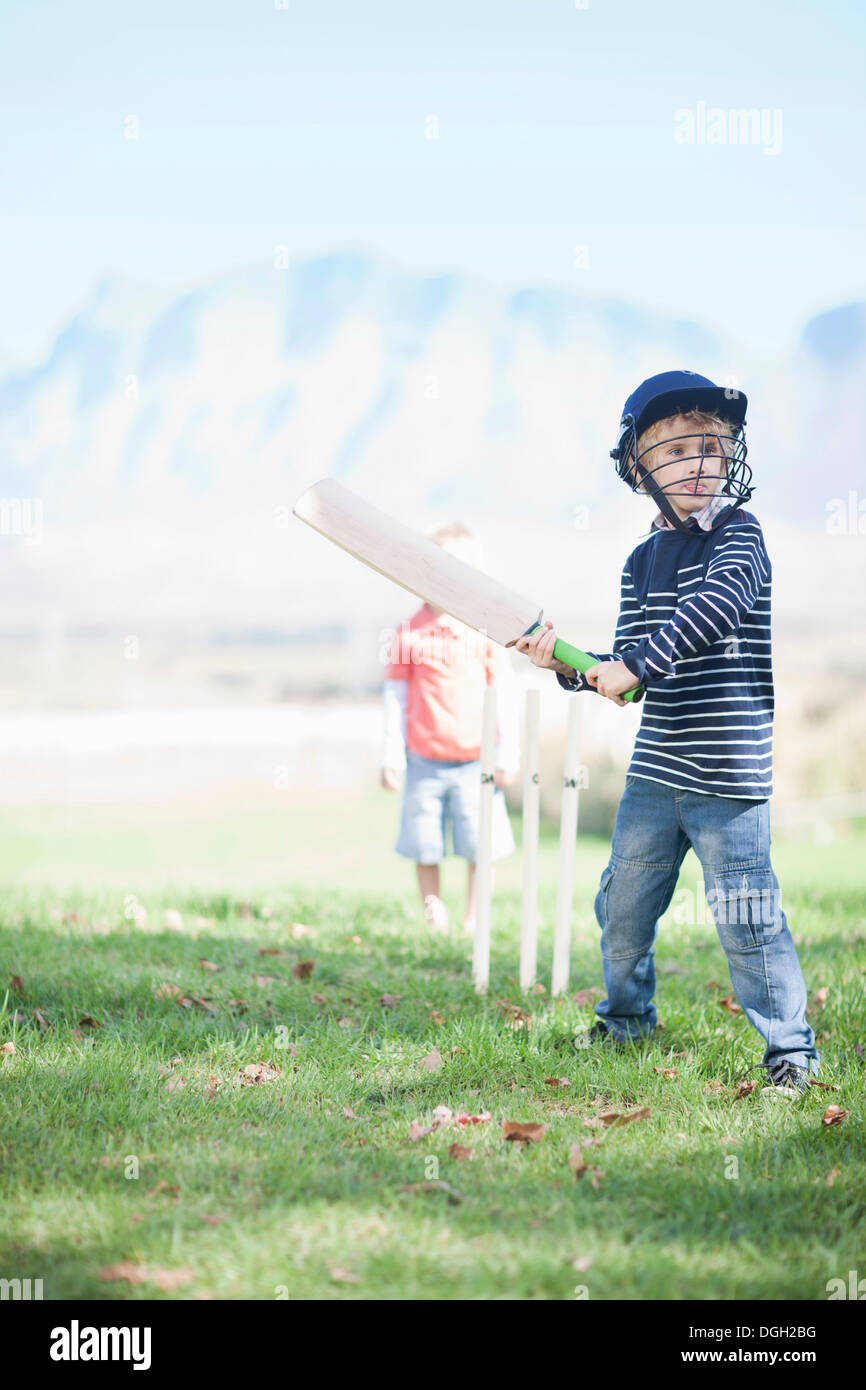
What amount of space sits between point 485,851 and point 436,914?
119cm

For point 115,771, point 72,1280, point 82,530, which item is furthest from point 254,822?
point 82,530

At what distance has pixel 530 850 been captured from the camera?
3.59 meters

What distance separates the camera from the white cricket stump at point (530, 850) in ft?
11.6

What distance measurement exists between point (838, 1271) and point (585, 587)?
39741 millimetres

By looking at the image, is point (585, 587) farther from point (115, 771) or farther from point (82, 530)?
point (115, 771)

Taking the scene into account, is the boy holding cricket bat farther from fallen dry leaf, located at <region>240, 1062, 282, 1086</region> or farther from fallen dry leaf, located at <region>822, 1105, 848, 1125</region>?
fallen dry leaf, located at <region>240, 1062, 282, 1086</region>

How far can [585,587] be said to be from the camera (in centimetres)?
4112

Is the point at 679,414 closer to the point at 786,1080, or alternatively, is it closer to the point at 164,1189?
the point at 786,1080

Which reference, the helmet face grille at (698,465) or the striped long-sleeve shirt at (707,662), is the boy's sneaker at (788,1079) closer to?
the striped long-sleeve shirt at (707,662)

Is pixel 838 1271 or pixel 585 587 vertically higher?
pixel 585 587

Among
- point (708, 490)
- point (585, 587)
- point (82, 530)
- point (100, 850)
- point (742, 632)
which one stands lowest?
point (100, 850)

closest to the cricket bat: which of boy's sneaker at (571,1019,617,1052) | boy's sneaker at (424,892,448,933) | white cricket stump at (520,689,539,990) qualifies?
white cricket stump at (520,689,539,990)

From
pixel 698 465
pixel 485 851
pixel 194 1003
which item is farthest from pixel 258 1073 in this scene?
pixel 698 465
